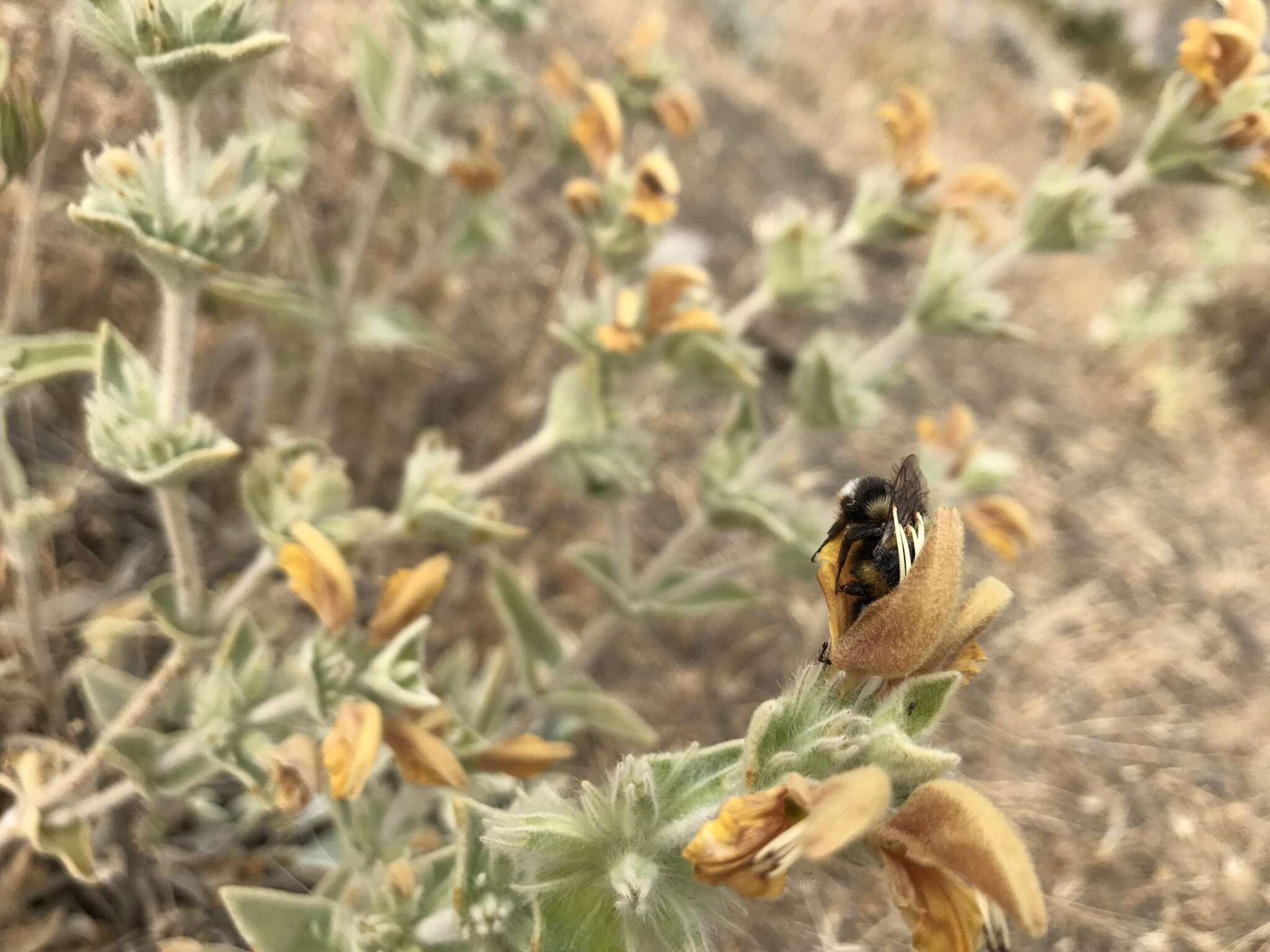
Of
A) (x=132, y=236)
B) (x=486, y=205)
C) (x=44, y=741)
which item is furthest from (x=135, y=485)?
(x=132, y=236)

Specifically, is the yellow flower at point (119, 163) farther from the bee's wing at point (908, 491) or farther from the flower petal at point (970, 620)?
the flower petal at point (970, 620)

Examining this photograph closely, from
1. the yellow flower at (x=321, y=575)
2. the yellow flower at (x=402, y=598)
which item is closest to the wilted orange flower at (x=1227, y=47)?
the yellow flower at (x=402, y=598)

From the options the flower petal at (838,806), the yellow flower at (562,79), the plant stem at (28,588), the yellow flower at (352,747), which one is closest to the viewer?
the flower petal at (838,806)

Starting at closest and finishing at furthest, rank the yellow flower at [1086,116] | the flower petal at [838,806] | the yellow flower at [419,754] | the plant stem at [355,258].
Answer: the flower petal at [838,806]
the yellow flower at [419,754]
the yellow flower at [1086,116]
the plant stem at [355,258]

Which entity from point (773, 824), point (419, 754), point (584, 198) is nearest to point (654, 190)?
point (584, 198)

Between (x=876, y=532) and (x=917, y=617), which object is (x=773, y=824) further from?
(x=876, y=532)

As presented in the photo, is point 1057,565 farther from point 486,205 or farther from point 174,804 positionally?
point 174,804
